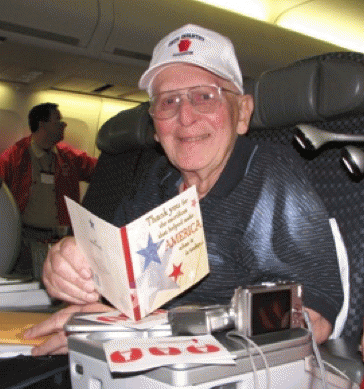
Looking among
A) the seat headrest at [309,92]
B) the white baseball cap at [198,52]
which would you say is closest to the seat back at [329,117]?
the seat headrest at [309,92]

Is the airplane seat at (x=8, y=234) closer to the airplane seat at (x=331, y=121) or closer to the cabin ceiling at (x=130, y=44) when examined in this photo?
the airplane seat at (x=331, y=121)

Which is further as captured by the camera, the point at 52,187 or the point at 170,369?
the point at 52,187

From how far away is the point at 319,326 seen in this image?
3.72 ft

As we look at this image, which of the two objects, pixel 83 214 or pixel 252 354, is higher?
pixel 83 214

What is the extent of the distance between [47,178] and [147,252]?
17.0 ft

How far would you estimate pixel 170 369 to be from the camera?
0.67 metres

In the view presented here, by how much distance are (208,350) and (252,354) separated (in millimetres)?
64

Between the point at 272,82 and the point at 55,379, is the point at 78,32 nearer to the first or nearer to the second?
the point at 272,82

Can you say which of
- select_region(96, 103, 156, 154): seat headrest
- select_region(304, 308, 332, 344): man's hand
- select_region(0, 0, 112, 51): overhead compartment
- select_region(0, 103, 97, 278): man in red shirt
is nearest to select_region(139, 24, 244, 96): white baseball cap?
select_region(304, 308, 332, 344): man's hand

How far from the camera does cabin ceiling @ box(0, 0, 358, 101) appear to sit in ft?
16.0

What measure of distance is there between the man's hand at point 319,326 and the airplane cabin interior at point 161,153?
0.10 ft

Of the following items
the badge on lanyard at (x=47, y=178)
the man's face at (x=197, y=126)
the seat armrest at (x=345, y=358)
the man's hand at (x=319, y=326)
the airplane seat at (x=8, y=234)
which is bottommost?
the seat armrest at (x=345, y=358)

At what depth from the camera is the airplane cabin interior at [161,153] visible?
0.77m

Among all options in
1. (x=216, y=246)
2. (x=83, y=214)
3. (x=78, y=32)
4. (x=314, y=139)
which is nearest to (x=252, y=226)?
(x=216, y=246)
